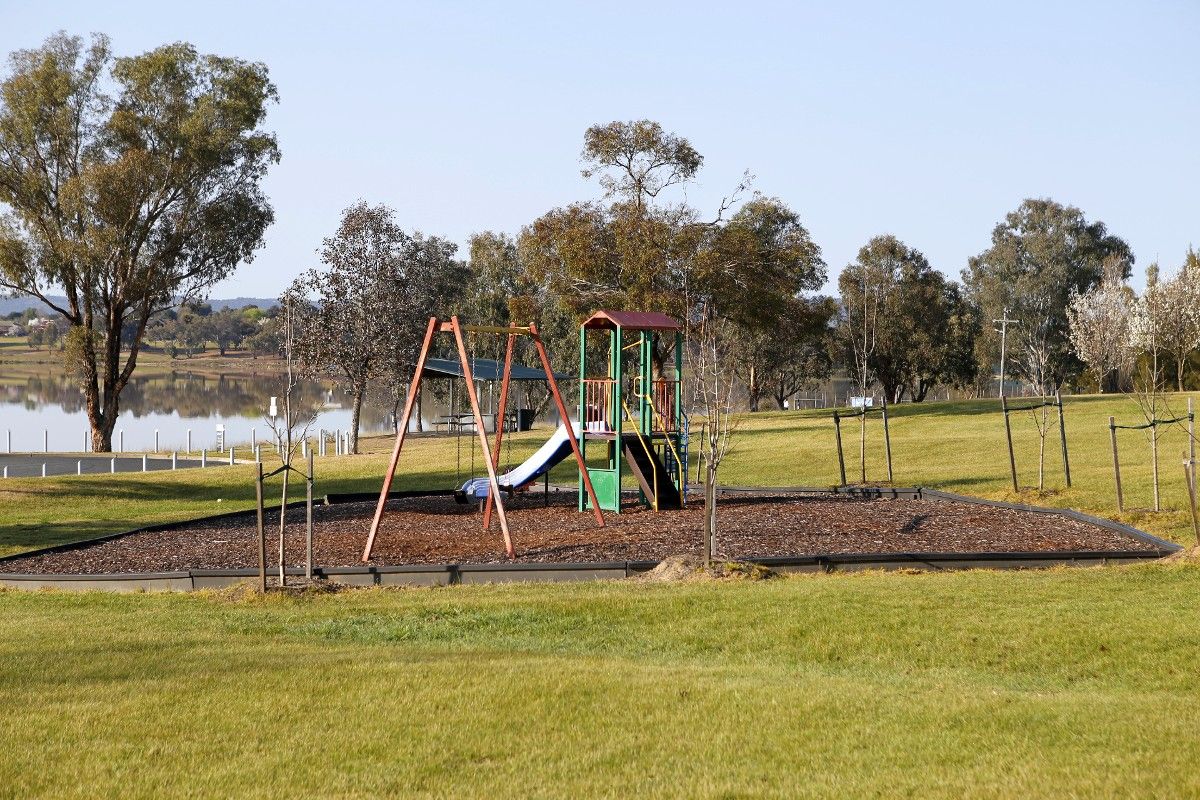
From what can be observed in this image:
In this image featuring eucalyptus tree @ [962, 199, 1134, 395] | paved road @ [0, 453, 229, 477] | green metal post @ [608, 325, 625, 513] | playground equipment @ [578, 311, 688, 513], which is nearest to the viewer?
green metal post @ [608, 325, 625, 513]

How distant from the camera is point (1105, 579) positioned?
1183 centimetres

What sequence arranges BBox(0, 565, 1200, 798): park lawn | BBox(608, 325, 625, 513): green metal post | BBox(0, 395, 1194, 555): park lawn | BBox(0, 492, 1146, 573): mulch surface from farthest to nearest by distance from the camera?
1. BBox(0, 395, 1194, 555): park lawn
2. BBox(608, 325, 625, 513): green metal post
3. BBox(0, 492, 1146, 573): mulch surface
4. BBox(0, 565, 1200, 798): park lawn

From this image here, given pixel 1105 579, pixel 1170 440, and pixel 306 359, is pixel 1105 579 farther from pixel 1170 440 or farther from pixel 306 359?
pixel 306 359

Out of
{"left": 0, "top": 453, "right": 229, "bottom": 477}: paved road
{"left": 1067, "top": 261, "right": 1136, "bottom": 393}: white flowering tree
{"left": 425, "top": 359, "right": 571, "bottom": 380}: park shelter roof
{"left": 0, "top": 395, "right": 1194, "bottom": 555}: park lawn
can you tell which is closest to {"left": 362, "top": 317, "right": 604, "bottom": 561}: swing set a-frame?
{"left": 0, "top": 395, "right": 1194, "bottom": 555}: park lawn

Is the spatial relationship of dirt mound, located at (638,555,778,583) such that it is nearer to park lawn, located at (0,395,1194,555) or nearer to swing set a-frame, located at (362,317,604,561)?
swing set a-frame, located at (362,317,604,561)

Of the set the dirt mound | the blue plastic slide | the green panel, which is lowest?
the dirt mound

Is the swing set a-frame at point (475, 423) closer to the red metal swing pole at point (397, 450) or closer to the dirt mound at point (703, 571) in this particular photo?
the red metal swing pole at point (397, 450)

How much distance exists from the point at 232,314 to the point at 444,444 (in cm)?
10348

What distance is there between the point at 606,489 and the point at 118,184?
1019 inches

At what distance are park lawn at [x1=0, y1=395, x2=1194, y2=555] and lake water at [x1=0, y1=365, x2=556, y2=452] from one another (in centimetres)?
237

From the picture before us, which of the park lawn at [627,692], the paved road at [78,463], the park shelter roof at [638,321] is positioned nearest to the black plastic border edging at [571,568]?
the park lawn at [627,692]

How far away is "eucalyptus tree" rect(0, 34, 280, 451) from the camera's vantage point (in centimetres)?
3941

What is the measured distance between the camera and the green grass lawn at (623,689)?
5805mm

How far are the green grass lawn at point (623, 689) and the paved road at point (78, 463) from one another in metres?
22.8
